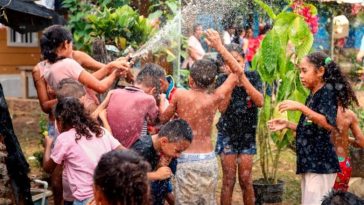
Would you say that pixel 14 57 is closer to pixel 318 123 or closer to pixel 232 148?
pixel 232 148

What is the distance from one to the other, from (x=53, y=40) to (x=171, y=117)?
4.30 feet

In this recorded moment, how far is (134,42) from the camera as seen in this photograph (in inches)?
355

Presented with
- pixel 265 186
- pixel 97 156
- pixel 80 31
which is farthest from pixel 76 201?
pixel 80 31

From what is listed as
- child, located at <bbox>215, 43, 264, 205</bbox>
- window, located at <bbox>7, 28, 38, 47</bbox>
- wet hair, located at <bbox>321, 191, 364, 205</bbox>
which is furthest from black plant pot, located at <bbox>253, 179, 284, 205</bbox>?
window, located at <bbox>7, 28, 38, 47</bbox>

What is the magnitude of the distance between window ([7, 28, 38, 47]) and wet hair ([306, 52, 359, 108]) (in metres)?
12.3

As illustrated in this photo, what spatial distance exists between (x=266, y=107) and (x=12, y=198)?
324 centimetres

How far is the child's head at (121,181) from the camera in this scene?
3197mm

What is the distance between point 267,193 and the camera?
7.32 meters

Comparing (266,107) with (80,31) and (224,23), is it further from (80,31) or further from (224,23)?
(224,23)

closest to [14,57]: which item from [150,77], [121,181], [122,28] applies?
[122,28]

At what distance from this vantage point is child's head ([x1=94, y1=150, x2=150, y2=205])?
10.5 feet

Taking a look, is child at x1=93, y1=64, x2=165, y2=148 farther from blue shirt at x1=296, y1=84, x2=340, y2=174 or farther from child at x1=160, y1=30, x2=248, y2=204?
blue shirt at x1=296, y1=84, x2=340, y2=174

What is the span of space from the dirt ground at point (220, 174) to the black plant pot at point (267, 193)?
189mm

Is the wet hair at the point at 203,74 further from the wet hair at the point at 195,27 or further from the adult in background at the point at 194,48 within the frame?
the wet hair at the point at 195,27
